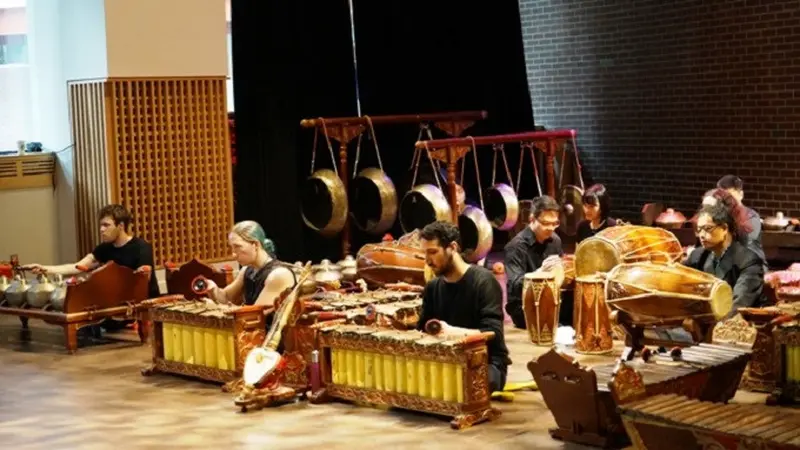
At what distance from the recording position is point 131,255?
29.6 feet

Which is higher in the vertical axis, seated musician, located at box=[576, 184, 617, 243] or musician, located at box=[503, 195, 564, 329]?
seated musician, located at box=[576, 184, 617, 243]

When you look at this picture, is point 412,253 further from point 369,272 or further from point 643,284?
point 643,284

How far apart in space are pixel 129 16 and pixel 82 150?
110cm

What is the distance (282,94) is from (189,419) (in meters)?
5.03

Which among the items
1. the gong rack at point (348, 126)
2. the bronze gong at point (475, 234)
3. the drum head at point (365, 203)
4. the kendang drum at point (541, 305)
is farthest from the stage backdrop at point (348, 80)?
the kendang drum at point (541, 305)

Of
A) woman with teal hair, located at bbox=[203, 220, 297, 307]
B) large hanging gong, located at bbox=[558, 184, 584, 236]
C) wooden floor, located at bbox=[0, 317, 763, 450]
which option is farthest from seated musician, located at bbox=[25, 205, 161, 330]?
large hanging gong, located at bbox=[558, 184, 584, 236]

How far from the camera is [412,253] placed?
29.5 ft

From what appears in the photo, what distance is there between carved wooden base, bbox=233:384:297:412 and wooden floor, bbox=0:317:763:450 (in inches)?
2.0

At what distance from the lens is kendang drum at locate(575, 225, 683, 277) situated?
8.19 m

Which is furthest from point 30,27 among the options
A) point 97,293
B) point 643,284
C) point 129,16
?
point 643,284

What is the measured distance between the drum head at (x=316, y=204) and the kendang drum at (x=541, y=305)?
3.11m

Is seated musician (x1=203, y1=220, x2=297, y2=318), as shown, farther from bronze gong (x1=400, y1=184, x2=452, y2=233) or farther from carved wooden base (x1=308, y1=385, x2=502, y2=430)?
bronze gong (x1=400, y1=184, x2=452, y2=233)

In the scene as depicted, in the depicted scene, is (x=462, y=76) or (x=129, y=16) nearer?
(x=129, y=16)

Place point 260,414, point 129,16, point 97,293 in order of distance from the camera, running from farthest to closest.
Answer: point 129,16, point 97,293, point 260,414
